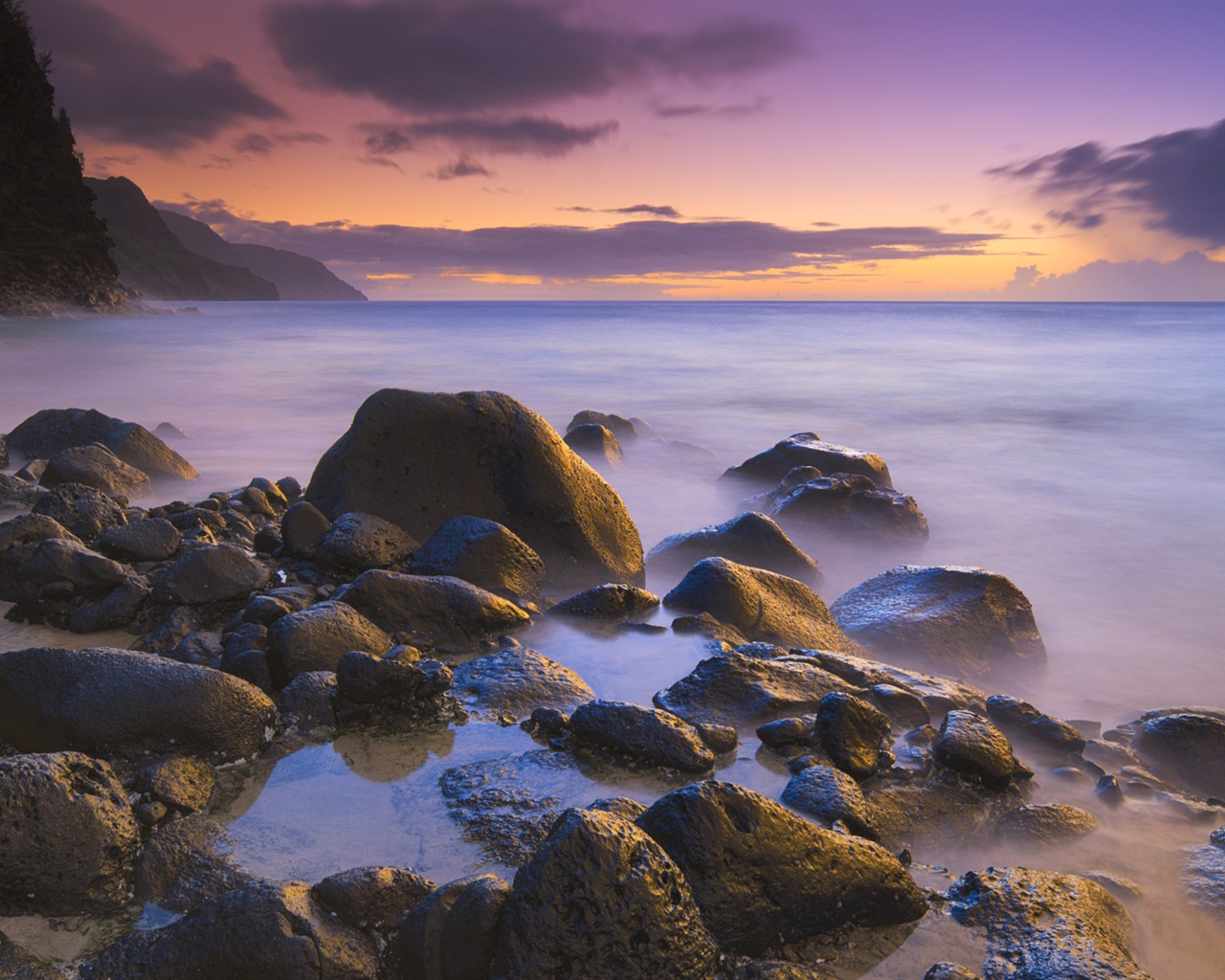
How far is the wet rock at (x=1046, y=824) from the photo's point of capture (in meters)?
2.93

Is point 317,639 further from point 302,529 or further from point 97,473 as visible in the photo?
point 97,473

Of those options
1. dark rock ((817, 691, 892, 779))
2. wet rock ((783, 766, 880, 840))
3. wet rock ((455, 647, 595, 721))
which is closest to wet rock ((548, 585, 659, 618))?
wet rock ((455, 647, 595, 721))

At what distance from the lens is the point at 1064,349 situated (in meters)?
35.1

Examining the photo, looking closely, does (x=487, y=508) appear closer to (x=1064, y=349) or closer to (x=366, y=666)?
(x=366, y=666)

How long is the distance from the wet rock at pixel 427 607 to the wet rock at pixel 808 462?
510cm

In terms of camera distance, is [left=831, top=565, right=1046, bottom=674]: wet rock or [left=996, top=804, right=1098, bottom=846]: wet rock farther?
[left=831, top=565, right=1046, bottom=674]: wet rock

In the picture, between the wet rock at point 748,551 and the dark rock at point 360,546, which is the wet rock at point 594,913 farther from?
the wet rock at point 748,551

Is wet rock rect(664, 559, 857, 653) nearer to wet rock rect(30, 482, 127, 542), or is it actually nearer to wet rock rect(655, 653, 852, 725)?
wet rock rect(655, 653, 852, 725)

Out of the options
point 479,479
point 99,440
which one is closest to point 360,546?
point 479,479

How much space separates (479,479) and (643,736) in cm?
270

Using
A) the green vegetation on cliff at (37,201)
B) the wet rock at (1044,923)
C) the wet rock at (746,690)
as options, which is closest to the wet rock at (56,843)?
the wet rock at (746,690)

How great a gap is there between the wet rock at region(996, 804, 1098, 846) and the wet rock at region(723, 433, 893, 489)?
531cm

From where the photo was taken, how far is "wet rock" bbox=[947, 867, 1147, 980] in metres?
2.20

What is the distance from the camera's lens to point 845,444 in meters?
14.1
